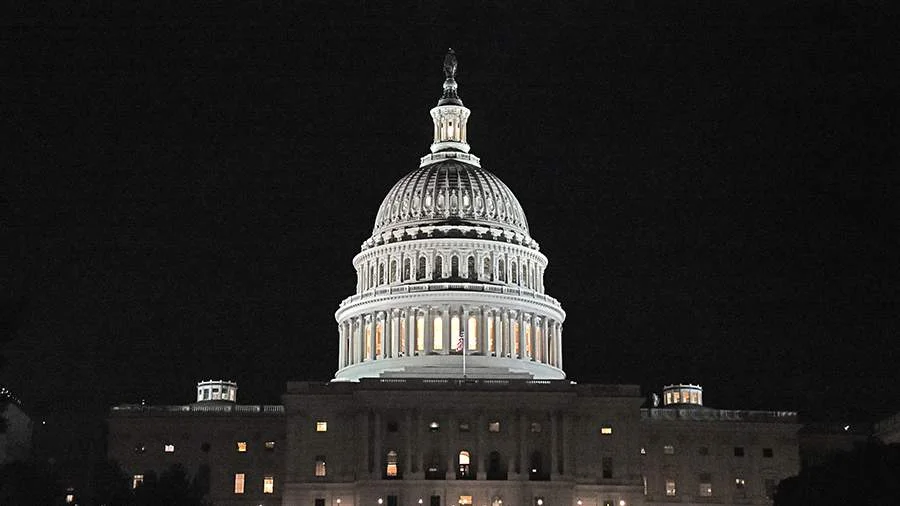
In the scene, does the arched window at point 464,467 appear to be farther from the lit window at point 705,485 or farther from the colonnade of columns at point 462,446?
the lit window at point 705,485

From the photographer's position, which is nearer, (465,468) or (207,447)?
(465,468)

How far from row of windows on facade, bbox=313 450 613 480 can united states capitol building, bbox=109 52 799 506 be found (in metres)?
0.11

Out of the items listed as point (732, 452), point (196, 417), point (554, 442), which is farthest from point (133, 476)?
point (732, 452)

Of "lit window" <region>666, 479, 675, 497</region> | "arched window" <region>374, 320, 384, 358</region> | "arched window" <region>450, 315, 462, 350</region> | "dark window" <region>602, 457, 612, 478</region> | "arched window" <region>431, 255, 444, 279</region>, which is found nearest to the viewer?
"dark window" <region>602, 457, 612, 478</region>

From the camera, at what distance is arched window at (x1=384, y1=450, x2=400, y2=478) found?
12081 centimetres

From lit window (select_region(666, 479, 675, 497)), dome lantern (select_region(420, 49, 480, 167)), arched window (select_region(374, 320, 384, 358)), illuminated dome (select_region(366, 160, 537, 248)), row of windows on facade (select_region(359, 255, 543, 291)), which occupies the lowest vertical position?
lit window (select_region(666, 479, 675, 497))

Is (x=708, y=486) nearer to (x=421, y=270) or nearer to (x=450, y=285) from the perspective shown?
(x=450, y=285)

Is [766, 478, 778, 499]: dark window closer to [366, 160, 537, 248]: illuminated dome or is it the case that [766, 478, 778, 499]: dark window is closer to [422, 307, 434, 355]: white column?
[422, 307, 434, 355]: white column

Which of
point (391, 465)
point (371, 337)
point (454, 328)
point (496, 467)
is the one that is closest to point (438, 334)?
point (454, 328)

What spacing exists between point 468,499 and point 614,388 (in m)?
14.3

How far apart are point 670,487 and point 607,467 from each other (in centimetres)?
1053

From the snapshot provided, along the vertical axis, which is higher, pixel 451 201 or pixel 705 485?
pixel 451 201

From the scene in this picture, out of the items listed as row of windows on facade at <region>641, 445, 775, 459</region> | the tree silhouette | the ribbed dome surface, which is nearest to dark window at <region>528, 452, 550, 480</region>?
row of windows on facade at <region>641, 445, 775, 459</region>

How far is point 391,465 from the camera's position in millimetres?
121250
